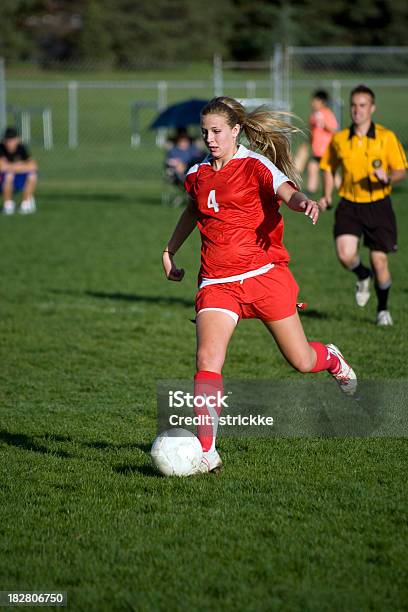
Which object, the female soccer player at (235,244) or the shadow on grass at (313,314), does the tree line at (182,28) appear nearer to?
the shadow on grass at (313,314)

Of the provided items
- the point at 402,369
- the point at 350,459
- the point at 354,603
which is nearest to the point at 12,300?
the point at 402,369

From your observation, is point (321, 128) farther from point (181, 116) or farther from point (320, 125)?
point (181, 116)

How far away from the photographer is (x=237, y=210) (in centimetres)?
518

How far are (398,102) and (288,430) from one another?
39.5 meters

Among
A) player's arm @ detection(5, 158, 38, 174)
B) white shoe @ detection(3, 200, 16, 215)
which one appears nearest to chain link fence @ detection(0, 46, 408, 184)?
player's arm @ detection(5, 158, 38, 174)

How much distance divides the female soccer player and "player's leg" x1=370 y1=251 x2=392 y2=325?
3.87 metres

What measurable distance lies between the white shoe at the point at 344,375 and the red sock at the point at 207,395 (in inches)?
41.2

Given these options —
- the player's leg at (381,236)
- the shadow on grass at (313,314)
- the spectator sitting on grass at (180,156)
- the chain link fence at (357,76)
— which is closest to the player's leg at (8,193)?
the spectator sitting on grass at (180,156)

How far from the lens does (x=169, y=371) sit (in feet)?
24.9

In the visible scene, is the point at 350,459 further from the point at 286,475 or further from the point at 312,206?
the point at 312,206

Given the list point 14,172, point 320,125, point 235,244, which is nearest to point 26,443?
point 235,244

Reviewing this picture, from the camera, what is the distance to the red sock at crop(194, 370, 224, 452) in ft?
16.3

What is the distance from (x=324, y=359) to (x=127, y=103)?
41920 millimetres

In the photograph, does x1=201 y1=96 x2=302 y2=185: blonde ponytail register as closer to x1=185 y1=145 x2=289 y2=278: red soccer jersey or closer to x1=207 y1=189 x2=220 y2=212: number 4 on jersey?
x1=185 y1=145 x2=289 y2=278: red soccer jersey
